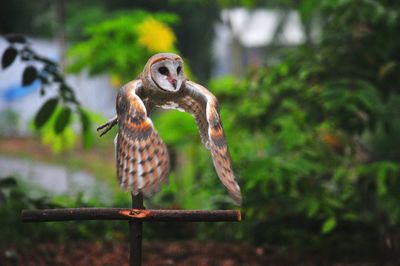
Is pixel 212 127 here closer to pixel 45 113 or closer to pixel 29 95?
pixel 45 113

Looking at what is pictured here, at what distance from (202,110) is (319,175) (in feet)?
6.82

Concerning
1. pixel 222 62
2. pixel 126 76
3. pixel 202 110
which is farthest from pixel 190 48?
pixel 202 110

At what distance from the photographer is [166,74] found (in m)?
1.54

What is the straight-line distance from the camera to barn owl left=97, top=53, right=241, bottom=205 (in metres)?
1.36

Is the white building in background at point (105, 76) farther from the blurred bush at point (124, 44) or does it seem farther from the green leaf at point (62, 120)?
the green leaf at point (62, 120)

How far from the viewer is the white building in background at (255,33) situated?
1573 centimetres

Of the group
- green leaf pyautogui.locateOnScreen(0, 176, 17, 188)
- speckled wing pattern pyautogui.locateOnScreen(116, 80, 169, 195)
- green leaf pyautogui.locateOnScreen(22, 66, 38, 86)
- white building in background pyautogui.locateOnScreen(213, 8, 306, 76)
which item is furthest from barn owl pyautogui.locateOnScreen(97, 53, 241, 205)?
white building in background pyautogui.locateOnScreen(213, 8, 306, 76)

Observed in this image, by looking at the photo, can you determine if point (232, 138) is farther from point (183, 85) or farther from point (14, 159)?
point (14, 159)

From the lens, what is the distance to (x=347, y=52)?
3.55m

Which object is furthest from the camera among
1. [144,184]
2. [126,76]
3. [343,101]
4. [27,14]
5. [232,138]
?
[27,14]

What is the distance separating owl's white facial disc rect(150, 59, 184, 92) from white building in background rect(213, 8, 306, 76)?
43.2 ft

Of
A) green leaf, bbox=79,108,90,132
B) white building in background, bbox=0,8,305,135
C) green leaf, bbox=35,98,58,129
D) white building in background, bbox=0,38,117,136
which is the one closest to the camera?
green leaf, bbox=35,98,58,129

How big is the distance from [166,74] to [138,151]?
262mm

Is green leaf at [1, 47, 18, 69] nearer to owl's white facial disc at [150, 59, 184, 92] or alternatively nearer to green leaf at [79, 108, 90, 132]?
green leaf at [79, 108, 90, 132]
